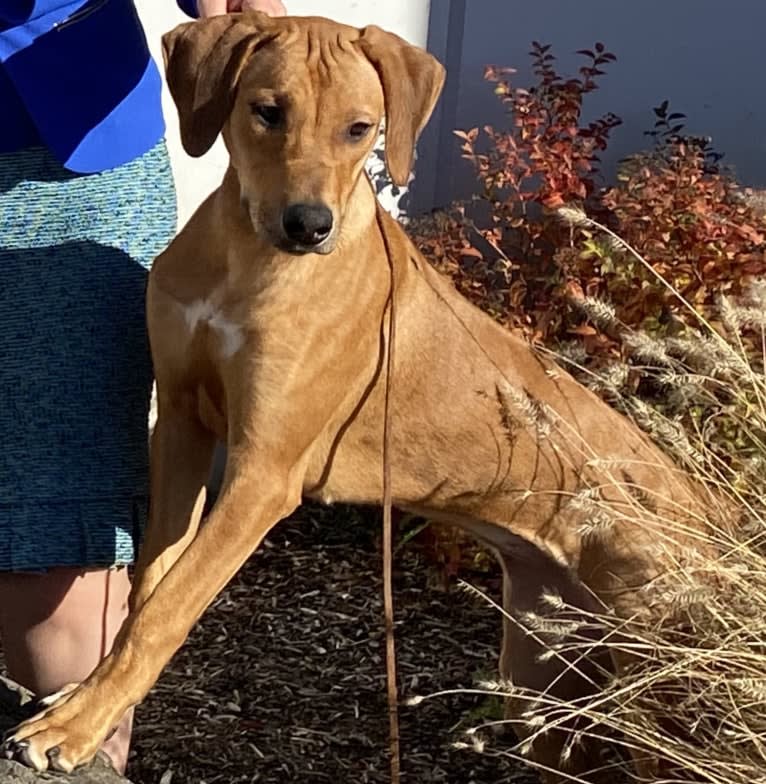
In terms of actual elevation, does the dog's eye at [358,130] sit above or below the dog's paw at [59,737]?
above

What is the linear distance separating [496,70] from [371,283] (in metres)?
2.20

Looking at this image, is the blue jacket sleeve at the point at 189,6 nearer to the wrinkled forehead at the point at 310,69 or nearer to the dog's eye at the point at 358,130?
the wrinkled forehead at the point at 310,69

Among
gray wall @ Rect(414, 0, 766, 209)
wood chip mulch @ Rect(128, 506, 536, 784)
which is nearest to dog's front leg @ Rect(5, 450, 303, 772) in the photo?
wood chip mulch @ Rect(128, 506, 536, 784)

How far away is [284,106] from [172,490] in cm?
90

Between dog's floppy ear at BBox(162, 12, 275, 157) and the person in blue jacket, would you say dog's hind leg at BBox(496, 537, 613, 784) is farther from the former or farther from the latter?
dog's floppy ear at BBox(162, 12, 275, 157)

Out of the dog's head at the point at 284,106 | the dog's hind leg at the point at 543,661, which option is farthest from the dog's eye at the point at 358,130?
the dog's hind leg at the point at 543,661

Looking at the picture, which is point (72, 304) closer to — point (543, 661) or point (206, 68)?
point (206, 68)

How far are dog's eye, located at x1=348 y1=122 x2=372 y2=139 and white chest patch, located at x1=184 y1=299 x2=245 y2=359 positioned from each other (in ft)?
1.53

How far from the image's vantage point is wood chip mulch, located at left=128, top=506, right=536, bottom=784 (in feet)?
14.9

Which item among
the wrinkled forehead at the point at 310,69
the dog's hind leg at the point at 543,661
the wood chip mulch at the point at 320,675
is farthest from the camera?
the wood chip mulch at the point at 320,675

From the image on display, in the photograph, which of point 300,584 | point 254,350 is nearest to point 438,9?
point 300,584

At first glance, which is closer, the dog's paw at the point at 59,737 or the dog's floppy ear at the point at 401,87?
the dog's paw at the point at 59,737

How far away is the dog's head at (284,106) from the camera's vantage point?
10.7 ft

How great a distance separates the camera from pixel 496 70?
5.67m
